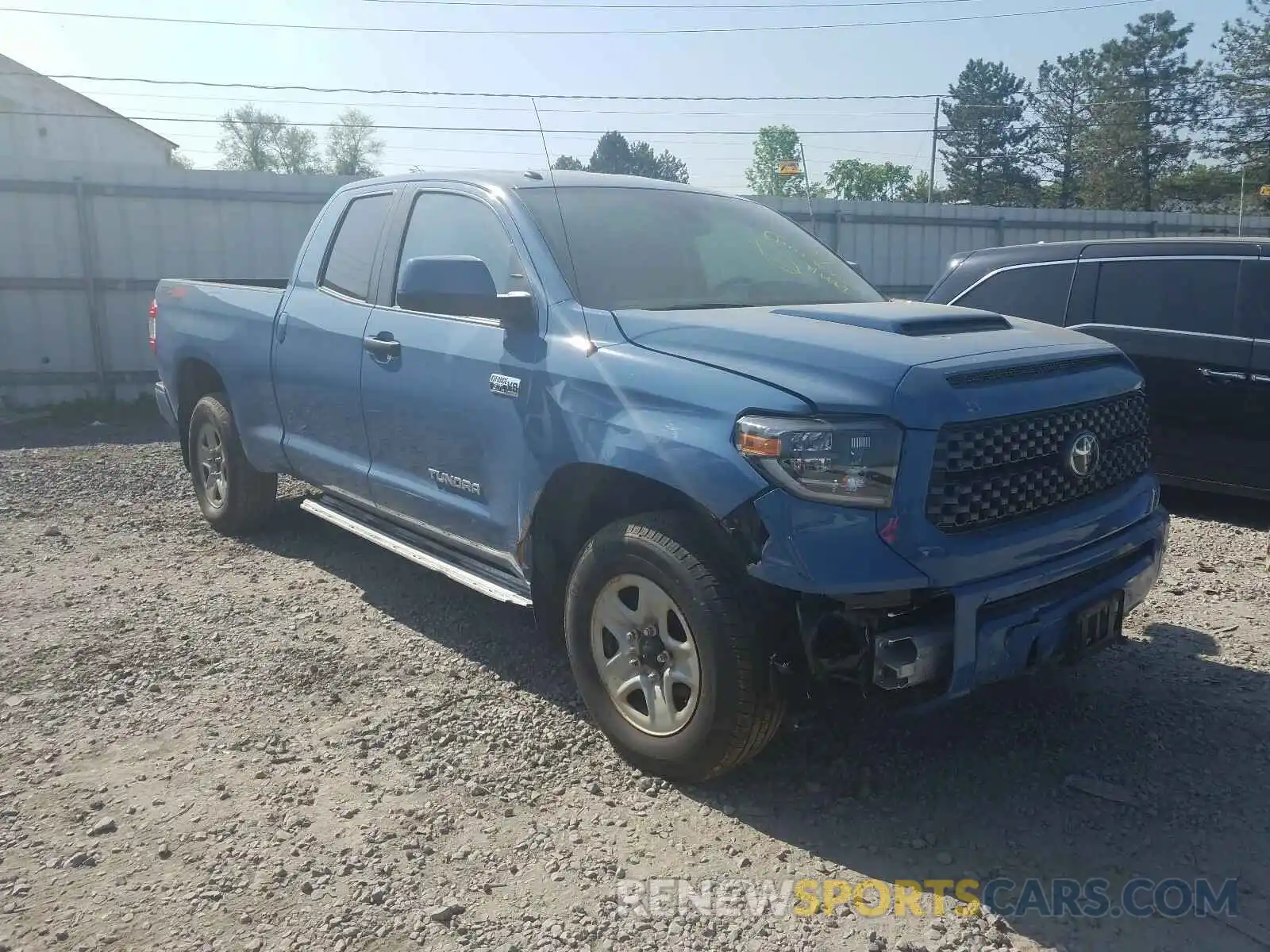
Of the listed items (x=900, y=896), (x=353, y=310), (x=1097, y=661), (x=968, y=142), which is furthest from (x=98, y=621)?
(x=968, y=142)

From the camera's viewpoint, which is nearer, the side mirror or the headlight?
the headlight

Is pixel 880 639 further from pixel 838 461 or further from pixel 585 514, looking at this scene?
pixel 585 514

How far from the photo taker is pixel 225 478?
6.00 m

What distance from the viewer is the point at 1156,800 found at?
324 cm

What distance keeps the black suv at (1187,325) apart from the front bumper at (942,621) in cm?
335

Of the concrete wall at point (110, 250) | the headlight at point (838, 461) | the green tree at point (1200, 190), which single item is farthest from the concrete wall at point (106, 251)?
the green tree at point (1200, 190)

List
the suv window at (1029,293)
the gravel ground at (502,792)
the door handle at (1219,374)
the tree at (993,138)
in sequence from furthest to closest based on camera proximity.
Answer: the tree at (993,138)
the suv window at (1029,293)
the door handle at (1219,374)
the gravel ground at (502,792)

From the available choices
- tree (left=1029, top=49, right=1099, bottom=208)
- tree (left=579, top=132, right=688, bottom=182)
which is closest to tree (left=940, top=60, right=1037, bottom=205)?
tree (left=1029, top=49, right=1099, bottom=208)

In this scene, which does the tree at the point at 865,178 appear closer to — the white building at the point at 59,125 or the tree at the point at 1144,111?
the tree at the point at 1144,111

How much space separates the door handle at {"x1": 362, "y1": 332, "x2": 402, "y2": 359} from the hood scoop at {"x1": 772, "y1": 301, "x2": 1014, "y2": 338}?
157 cm

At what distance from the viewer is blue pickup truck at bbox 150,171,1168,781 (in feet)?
9.34

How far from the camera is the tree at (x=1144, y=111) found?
4912cm

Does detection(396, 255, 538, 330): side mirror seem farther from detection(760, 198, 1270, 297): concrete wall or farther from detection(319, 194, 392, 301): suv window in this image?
detection(760, 198, 1270, 297): concrete wall

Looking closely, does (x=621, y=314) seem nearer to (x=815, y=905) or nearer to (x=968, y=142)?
(x=815, y=905)
